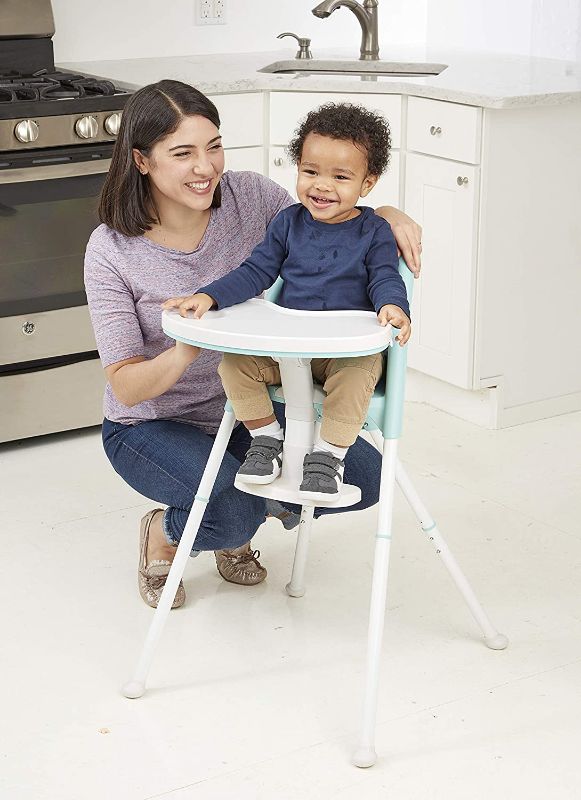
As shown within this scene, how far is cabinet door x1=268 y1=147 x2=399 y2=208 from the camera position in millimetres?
3346

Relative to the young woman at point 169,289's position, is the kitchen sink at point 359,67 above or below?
above

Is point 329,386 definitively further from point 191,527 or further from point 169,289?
point 169,289

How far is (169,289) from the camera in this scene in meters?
2.22

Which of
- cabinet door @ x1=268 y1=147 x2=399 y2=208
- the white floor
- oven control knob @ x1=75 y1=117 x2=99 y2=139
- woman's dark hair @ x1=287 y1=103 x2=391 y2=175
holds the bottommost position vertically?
the white floor

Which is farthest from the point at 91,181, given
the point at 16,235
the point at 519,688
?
the point at 519,688

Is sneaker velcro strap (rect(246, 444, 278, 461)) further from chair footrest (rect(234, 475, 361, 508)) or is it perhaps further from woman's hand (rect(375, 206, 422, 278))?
woman's hand (rect(375, 206, 422, 278))

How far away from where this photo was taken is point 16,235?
10.1 feet

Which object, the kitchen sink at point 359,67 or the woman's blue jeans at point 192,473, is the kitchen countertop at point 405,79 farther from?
the woman's blue jeans at point 192,473

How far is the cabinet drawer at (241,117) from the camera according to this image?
3332 millimetres

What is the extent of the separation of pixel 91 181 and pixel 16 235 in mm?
243

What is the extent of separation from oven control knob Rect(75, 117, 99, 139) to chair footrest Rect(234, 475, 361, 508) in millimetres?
1411

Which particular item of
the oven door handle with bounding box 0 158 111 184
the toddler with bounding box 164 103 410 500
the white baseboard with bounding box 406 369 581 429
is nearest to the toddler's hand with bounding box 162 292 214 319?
the toddler with bounding box 164 103 410 500

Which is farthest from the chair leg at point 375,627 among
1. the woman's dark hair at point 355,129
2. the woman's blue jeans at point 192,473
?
the woman's dark hair at point 355,129

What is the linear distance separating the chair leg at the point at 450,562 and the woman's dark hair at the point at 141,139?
26.4 inches
